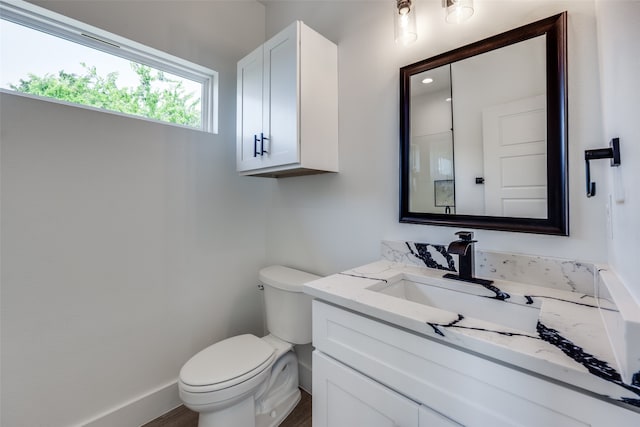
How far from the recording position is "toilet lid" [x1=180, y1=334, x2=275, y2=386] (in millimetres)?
1153

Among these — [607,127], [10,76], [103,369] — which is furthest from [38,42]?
[607,127]

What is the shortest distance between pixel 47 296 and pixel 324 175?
4.79ft

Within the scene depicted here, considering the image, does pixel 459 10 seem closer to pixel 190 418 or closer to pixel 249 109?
pixel 249 109

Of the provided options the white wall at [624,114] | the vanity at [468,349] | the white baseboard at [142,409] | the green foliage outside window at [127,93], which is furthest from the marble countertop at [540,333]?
the green foliage outside window at [127,93]

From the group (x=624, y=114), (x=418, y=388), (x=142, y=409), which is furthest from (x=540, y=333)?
(x=142, y=409)

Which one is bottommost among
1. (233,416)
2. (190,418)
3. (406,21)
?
(190,418)

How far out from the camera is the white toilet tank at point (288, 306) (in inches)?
57.3

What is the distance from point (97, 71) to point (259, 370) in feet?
5.81

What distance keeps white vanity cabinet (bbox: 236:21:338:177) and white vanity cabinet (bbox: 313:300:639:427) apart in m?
0.79

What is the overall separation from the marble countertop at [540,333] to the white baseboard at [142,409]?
1.27 m

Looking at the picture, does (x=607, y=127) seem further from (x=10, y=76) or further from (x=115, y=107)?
(x=10, y=76)

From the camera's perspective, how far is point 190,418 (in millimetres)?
1457

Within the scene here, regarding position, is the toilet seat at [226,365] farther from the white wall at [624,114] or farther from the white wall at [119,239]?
the white wall at [624,114]

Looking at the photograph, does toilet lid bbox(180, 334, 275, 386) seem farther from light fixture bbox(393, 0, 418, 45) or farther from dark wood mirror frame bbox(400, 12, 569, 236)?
light fixture bbox(393, 0, 418, 45)
